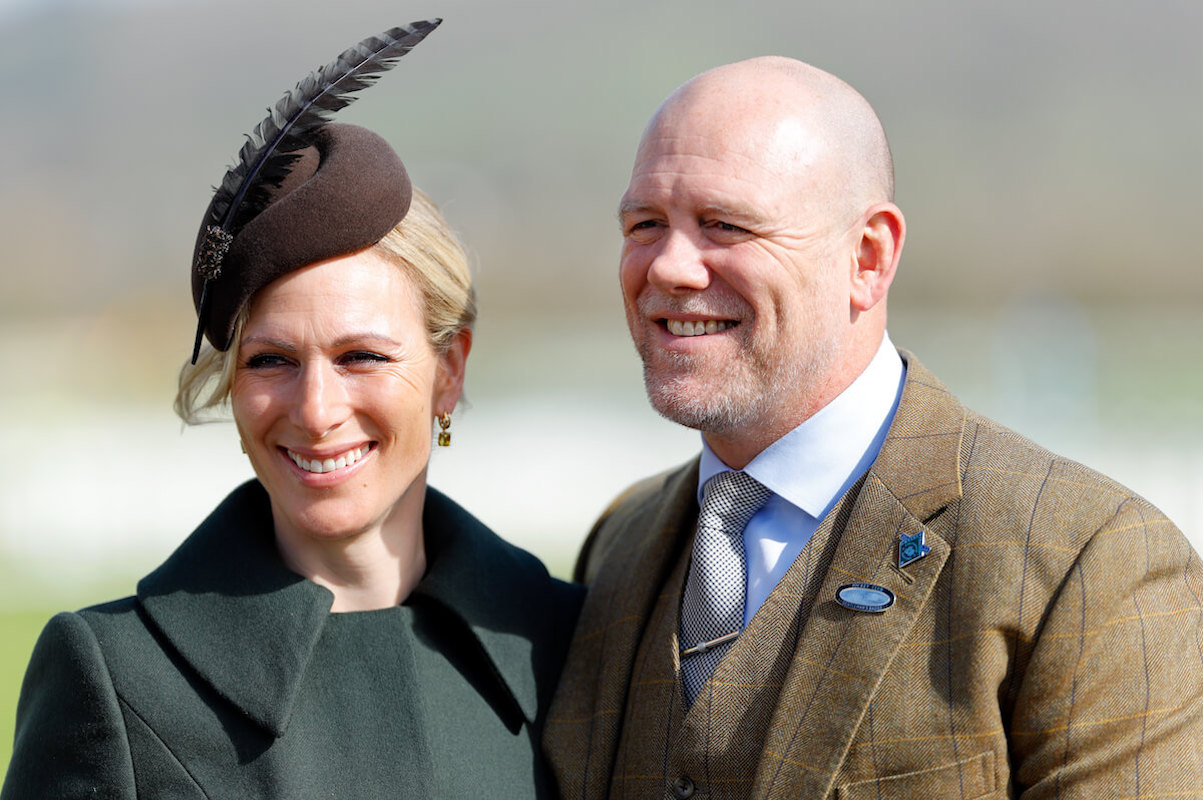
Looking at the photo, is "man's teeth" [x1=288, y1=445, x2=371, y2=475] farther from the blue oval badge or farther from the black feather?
the blue oval badge

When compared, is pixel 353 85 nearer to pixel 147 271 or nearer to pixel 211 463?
pixel 211 463

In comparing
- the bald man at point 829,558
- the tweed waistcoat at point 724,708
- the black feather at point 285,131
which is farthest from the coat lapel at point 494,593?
the black feather at point 285,131

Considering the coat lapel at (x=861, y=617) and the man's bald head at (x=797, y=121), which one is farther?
the man's bald head at (x=797, y=121)

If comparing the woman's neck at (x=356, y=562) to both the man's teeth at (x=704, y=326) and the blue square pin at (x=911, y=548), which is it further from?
the blue square pin at (x=911, y=548)

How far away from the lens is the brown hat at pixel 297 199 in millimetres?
2877

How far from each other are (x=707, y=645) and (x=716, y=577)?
0.16 metres

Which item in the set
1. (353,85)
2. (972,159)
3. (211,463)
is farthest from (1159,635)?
(972,159)

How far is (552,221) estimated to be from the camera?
122 feet

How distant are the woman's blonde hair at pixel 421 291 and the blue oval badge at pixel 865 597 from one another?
114 centimetres

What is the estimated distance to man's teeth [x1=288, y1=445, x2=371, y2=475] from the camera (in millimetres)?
3000

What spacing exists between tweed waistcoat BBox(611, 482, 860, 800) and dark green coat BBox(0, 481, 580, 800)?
34 centimetres

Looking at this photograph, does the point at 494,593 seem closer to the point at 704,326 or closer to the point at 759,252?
the point at 704,326

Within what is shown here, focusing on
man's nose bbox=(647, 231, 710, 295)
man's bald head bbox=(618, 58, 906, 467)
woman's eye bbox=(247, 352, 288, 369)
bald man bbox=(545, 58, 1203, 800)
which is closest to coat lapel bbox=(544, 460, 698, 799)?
bald man bbox=(545, 58, 1203, 800)

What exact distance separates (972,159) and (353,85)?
37205 mm
